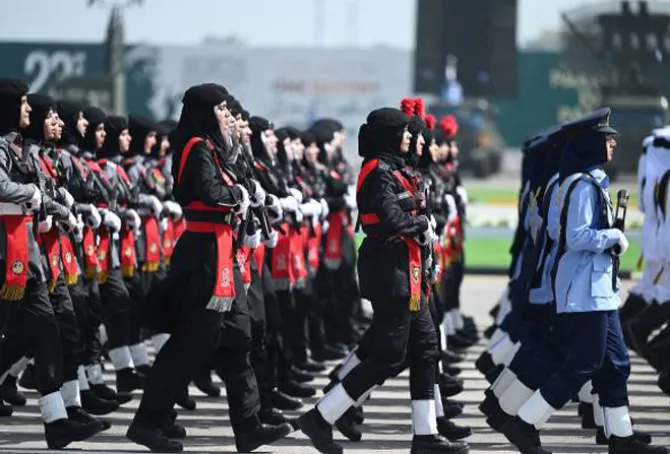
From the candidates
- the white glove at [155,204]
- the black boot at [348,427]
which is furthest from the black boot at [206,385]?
the black boot at [348,427]

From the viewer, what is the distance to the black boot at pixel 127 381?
14148 mm

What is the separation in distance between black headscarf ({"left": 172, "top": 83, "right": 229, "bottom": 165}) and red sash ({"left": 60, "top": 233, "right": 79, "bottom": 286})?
126 cm

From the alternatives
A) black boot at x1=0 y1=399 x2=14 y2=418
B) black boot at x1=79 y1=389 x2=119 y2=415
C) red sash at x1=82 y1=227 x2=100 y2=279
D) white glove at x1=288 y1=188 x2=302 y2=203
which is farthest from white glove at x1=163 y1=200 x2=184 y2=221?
black boot at x1=0 y1=399 x2=14 y2=418

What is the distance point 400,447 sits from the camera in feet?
39.3

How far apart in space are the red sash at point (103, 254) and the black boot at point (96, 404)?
0.90 metres

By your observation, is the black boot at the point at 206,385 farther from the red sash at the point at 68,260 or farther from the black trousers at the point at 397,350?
the black trousers at the point at 397,350

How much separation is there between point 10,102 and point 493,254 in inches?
720

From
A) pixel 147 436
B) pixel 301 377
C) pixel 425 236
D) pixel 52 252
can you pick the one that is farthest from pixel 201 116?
pixel 301 377

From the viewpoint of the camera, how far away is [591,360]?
11.1m

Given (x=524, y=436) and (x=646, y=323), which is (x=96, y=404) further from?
(x=646, y=323)

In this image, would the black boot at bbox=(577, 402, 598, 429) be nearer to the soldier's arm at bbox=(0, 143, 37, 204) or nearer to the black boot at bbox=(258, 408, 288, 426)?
the black boot at bbox=(258, 408, 288, 426)

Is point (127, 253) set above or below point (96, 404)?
above

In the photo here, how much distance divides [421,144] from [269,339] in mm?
2748

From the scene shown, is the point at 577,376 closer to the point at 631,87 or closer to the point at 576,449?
the point at 576,449
